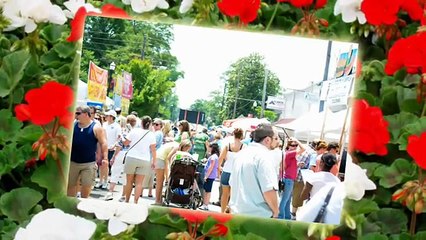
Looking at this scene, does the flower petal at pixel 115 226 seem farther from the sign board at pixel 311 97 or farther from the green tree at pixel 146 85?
the sign board at pixel 311 97

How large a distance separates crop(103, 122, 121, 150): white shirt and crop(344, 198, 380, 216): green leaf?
592 mm

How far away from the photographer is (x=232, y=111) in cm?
114

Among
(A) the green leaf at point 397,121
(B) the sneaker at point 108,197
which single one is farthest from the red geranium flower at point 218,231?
(A) the green leaf at point 397,121

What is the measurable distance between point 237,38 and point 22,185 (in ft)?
2.10

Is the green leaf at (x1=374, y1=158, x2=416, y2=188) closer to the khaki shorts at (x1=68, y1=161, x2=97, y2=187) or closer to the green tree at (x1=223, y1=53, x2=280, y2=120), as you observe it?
the green tree at (x1=223, y1=53, x2=280, y2=120)

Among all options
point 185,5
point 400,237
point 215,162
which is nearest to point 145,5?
point 185,5

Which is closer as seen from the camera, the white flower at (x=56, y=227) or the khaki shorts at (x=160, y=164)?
the white flower at (x=56, y=227)

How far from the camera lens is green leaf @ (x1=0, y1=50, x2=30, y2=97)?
1083mm

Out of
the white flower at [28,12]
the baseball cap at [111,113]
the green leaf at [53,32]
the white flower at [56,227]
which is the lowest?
the white flower at [56,227]

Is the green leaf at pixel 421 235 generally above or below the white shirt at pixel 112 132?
below

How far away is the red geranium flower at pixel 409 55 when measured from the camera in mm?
1097

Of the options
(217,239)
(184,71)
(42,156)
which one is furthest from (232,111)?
(42,156)

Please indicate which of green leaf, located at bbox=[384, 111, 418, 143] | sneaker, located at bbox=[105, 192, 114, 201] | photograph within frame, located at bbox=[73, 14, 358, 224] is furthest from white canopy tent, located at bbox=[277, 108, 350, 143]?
sneaker, located at bbox=[105, 192, 114, 201]

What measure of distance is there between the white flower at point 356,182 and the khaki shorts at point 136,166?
0.49 metres
